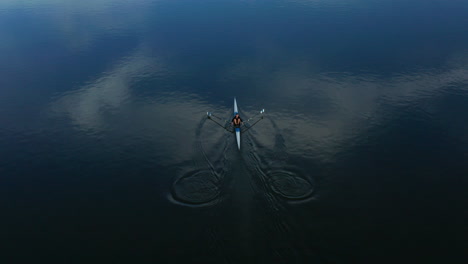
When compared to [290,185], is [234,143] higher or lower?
higher

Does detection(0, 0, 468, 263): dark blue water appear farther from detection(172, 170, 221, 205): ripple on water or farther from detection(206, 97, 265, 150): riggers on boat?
detection(206, 97, 265, 150): riggers on boat

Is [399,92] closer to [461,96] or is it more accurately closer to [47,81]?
[461,96]

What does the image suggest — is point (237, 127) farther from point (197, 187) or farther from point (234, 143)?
point (197, 187)

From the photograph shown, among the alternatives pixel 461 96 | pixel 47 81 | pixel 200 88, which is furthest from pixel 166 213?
pixel 461 96

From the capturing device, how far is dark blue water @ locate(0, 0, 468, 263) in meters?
53.0

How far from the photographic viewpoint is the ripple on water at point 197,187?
58562mm

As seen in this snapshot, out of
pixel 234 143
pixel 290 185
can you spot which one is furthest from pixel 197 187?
pixel 290 185

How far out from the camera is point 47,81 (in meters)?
105

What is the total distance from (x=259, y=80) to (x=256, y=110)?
18683mm

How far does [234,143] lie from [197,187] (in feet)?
51.9

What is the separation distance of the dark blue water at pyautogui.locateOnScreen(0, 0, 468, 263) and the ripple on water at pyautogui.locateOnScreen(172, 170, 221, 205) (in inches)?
11.8

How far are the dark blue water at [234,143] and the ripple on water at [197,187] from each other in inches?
11.8

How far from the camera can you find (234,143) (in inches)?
2862

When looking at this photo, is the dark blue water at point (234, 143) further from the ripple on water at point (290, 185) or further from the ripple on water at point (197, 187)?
the ripple on water at point (290, 185)
